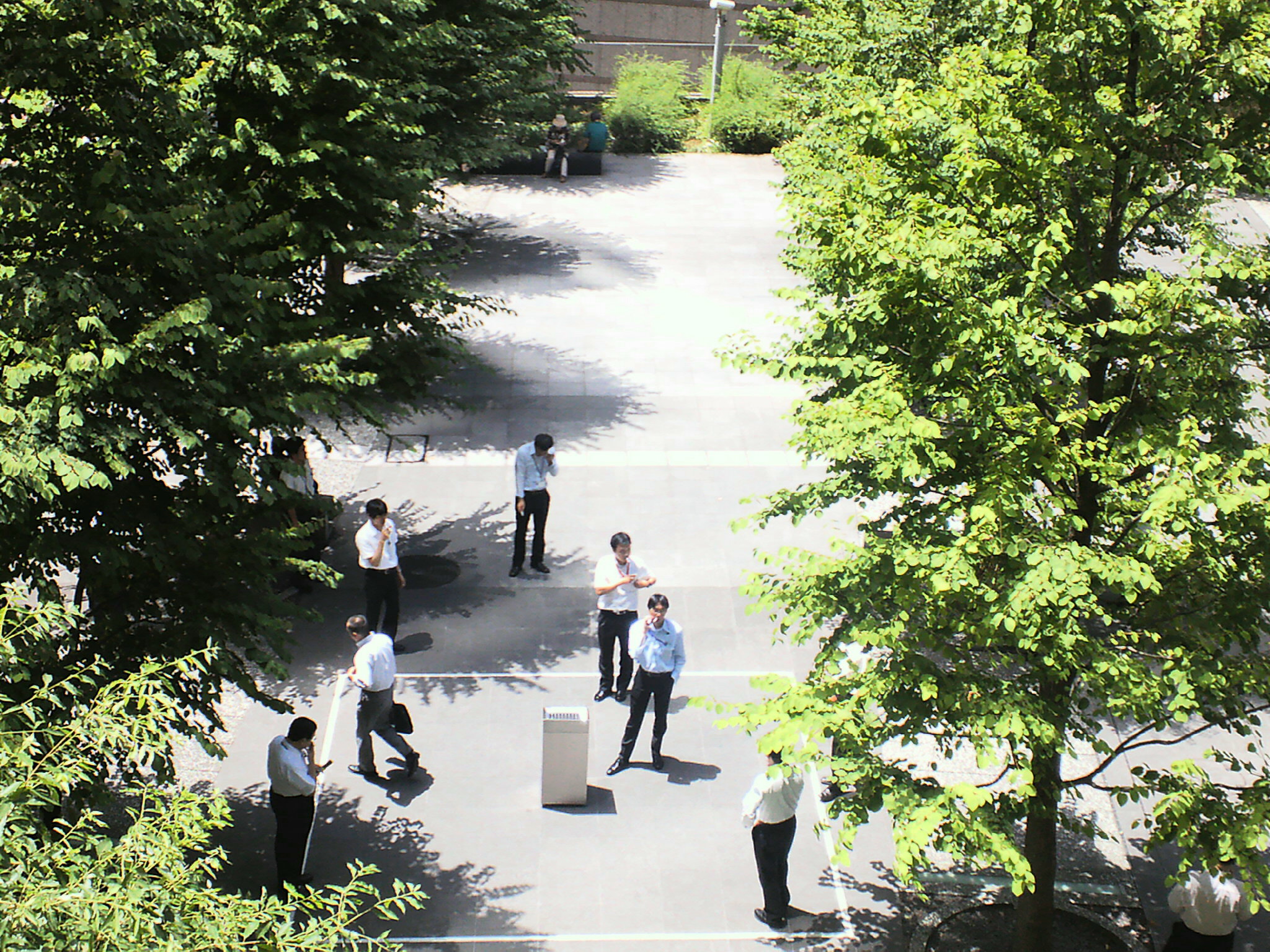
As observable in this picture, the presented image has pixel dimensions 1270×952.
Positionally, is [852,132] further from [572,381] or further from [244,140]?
[572,381]

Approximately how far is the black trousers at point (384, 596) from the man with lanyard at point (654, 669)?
2775 mm

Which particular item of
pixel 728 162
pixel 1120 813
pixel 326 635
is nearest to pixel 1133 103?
pixel 1120 813

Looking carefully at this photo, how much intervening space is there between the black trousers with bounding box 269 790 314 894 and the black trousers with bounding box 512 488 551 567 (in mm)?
4797

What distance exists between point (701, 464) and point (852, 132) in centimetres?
534

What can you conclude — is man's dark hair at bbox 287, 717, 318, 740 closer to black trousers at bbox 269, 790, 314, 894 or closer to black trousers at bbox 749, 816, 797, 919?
black trousers at bbox 269, 790, 314, 894

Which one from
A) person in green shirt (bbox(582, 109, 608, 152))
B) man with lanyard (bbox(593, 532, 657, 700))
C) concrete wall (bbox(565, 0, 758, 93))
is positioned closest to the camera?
man with lanyard (bbox(593, 532, 657, 700))

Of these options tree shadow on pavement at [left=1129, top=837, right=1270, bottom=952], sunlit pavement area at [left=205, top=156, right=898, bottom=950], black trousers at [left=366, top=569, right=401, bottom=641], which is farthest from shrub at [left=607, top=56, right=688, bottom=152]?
tree shadow on pavement at [left=1129, top=837, right=1270, bottom=952]

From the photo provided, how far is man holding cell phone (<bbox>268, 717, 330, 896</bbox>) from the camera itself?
8.99 metres

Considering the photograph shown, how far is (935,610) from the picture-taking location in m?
7.21

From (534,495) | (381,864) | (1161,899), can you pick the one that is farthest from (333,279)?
(1161,899)

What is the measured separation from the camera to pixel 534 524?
1358cm

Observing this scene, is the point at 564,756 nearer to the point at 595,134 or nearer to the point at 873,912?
the point at 873,912

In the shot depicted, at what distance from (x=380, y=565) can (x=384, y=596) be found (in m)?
0.40

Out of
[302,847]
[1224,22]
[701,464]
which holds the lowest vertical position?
[302,847]
